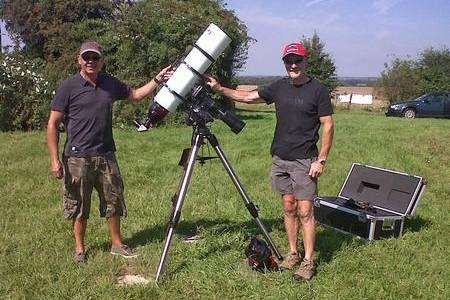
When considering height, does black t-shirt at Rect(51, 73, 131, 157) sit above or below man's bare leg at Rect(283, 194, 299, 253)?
above

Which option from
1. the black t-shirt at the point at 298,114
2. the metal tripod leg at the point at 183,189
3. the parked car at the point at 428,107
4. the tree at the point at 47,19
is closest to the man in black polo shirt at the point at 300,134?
the black t-shirt at the point at 298,114

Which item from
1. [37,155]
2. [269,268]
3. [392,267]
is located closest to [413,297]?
[392,267]

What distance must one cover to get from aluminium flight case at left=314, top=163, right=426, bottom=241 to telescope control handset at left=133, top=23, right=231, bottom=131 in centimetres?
248

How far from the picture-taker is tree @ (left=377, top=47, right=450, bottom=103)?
3869 cm

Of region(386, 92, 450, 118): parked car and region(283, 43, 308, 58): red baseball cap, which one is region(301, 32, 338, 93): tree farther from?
region(283, 43, 308, 58): red baseball cap

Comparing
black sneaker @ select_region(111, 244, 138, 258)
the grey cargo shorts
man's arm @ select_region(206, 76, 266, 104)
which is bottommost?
black sneaker @ select_region(111, 244, 138, 258)

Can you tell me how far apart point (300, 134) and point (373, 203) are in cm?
237

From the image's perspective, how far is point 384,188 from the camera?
260 inches

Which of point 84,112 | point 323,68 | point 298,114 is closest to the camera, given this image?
point 298,114

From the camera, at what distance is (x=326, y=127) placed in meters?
4.56

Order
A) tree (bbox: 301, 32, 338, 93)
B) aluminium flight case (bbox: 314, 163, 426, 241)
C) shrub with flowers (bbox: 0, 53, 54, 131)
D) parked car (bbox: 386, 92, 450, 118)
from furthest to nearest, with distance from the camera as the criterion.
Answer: tree (bbox: 301, 32, 338, 93)
parked car (bbox: 386, 92, 450, 118)
shrub with flowers (bbox: 0, 53, 54, 131)
aluminium flight case (bbox: 314, 163, 426, 241)

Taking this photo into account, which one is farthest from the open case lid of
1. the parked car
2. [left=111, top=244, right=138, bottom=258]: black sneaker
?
the parked car

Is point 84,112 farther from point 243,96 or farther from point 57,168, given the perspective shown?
point 243,96

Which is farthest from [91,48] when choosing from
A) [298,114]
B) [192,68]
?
[298,114]
